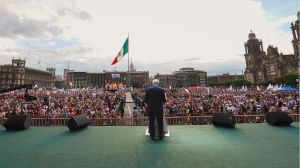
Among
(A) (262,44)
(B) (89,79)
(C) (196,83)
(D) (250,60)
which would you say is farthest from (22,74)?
(A) (262,44)

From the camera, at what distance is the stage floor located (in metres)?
3.71

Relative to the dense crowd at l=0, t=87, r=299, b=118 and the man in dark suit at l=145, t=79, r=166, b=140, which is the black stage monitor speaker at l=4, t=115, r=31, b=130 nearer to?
the man in dark suit at l=145, t=79, r=166, b=140

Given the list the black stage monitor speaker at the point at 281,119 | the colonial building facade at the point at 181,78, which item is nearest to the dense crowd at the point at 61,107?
the black stage monitor speaker at the point at 281,119

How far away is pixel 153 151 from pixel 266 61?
133 meters

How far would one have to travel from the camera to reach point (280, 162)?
367cm

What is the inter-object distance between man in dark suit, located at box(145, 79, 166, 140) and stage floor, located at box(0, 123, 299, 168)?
0.34 metres

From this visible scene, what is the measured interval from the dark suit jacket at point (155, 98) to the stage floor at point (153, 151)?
897mm

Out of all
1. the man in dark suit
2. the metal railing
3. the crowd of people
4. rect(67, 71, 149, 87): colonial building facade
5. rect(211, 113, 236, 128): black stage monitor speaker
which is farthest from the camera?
rect(67, 71, 149, 87): colonial building facade

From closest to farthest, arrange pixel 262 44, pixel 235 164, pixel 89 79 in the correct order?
pixel 235 164, pixel 262 44, pixel 89 79

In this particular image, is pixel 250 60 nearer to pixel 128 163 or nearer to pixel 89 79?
pixel 89 79

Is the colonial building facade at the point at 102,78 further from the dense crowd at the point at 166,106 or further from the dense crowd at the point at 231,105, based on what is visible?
the dense crowd at the point at 231,105

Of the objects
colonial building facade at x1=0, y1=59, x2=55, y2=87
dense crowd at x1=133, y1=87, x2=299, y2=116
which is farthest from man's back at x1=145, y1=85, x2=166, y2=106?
colonial building facade at x1=0, y1=59, x2=55, y2=87

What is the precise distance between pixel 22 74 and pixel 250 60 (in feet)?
491

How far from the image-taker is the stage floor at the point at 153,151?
3.71 meters
